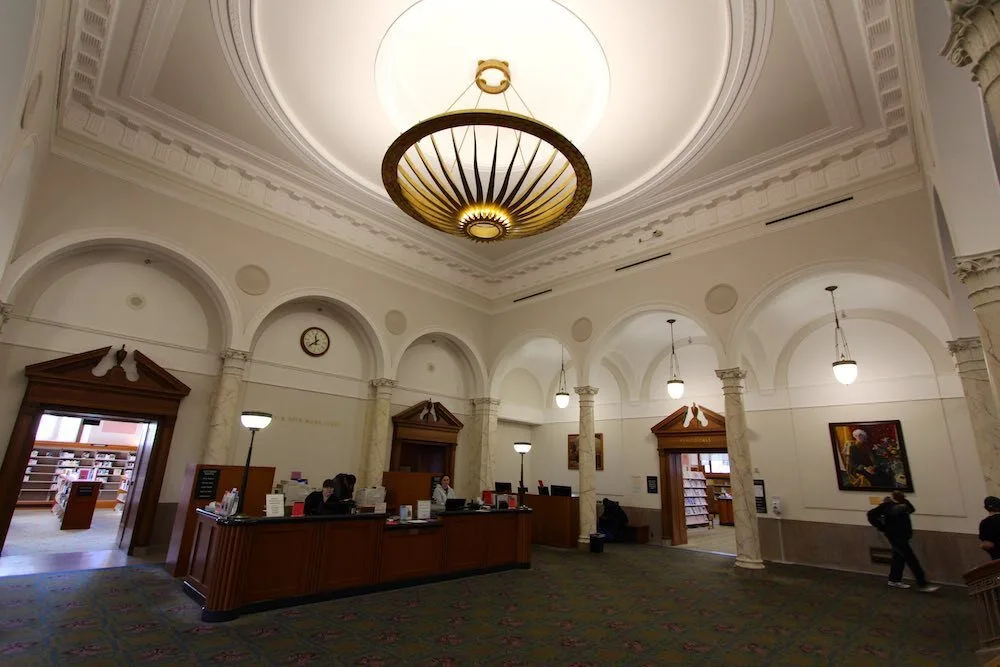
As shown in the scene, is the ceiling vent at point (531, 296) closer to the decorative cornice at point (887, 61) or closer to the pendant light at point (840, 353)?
the pendant light at point (840, 353)

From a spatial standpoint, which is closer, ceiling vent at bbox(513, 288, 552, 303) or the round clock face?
the round clock face

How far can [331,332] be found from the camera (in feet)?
34.8

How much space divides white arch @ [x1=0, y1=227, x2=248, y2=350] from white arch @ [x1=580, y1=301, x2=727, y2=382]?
22.6ft

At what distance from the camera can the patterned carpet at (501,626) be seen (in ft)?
14.2

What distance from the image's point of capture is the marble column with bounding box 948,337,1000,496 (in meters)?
6.28

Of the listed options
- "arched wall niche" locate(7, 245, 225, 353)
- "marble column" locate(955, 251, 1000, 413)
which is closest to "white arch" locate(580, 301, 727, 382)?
"marble column" locate(955, 251, 1000, 413)

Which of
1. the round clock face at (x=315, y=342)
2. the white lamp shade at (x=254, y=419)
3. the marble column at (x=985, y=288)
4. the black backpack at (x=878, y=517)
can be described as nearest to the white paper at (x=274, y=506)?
the white lamp shade at (x=254, y=419)

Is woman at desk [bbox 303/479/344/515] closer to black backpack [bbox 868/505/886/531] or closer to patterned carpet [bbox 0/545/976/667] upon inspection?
patterned carpet [bbox 0/545/976/667]

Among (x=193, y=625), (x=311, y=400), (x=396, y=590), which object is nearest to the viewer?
(x=193, y=625)

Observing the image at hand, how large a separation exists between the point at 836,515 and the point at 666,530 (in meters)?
3.74

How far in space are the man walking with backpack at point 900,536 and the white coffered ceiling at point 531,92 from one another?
5106mm

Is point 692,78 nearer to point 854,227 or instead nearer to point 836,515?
point 854,227

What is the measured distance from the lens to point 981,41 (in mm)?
2729

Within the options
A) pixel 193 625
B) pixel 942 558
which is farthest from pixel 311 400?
pixel 942 558
